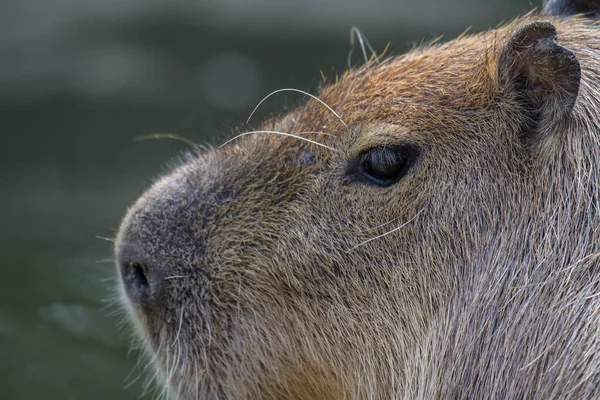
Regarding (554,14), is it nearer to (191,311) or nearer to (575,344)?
(575,344)

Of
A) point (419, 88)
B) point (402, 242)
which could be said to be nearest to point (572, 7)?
point (419, 88)

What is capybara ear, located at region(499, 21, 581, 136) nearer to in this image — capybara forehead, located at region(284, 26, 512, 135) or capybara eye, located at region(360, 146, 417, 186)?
capybara forehead, located at region(284, 26, 512, 135)

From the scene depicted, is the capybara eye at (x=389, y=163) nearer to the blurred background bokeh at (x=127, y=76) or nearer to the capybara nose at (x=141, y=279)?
the capybara nose at (x=141, y=279)

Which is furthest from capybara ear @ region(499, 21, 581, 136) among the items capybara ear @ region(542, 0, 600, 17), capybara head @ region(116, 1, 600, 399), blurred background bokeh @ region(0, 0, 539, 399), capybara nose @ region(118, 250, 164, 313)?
blurred background bokeh @ region(0, 0, 539, 399)

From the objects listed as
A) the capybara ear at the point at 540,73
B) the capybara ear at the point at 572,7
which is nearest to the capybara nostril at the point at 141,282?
the capybara ear at the point at 540,73

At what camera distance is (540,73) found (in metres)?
2.27

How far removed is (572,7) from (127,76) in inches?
155

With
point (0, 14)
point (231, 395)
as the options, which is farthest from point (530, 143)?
point (0, 14)

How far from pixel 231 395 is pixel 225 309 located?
243mm

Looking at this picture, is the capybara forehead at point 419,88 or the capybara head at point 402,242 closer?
the capybara head at point 402,242

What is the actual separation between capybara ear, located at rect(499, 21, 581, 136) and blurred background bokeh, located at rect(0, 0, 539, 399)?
312 centimetres

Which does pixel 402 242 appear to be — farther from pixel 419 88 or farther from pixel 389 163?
pixel 419 88

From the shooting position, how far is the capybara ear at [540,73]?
2223mm

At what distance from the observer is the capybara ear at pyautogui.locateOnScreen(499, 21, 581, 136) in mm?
2223
